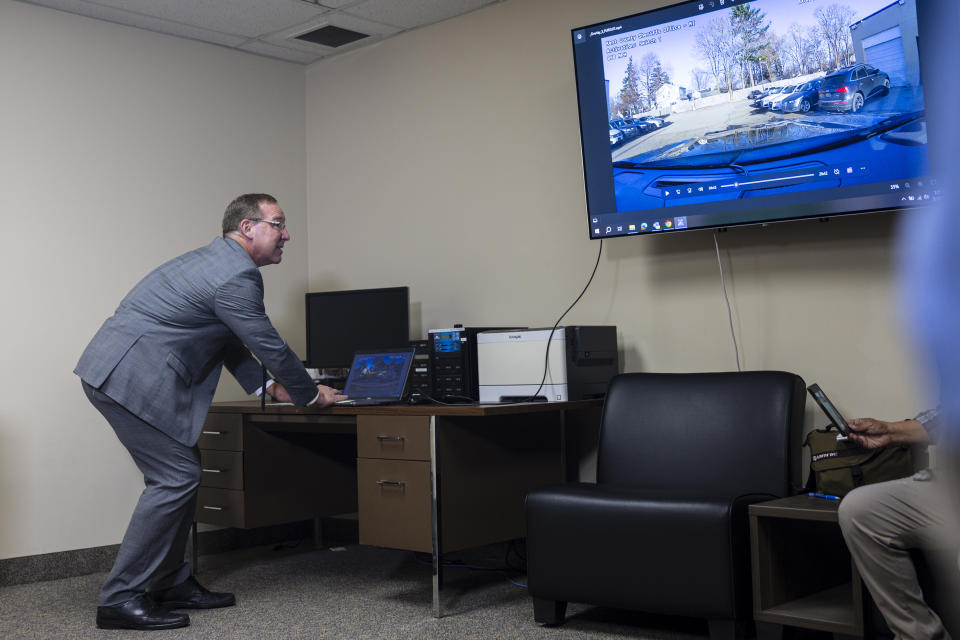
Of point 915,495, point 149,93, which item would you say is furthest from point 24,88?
point 915,495

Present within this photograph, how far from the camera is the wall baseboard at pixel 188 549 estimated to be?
3.83m

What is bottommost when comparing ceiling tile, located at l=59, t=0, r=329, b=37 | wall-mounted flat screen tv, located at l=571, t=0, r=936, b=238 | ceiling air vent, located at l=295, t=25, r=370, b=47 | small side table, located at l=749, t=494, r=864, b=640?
small side table, located at l=749, t=494, r=864, b=640

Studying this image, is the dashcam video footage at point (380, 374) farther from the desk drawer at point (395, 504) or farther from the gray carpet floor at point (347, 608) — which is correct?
the gray carpet floor at point (347, 608)

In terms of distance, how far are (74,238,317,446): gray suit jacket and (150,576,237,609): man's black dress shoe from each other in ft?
1.84

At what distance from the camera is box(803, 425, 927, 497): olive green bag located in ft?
8.23

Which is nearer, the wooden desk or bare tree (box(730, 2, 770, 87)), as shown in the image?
bare tree (box(730, 2, 770, 87))

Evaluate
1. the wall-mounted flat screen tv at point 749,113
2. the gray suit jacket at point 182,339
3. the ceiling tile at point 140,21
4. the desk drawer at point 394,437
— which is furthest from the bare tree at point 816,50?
the ceiling tile at point 140,21

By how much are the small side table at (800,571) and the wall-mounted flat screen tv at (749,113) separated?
0.99 meters

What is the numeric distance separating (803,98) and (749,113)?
0.18 m

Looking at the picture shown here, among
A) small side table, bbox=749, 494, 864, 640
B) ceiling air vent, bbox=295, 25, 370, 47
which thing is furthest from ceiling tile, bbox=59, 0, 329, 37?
small side table, bbox=749, 494, 864, 640

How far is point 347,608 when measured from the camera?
3260 mm

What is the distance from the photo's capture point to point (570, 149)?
12.7 ft

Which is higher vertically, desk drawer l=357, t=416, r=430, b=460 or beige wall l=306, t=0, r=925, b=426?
beige wall l=306, t=0, r=925, b=426

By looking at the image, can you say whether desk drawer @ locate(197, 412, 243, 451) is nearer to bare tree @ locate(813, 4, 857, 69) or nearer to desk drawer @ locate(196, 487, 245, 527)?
desk drawer @ locate(196, 487, 245, 527)
